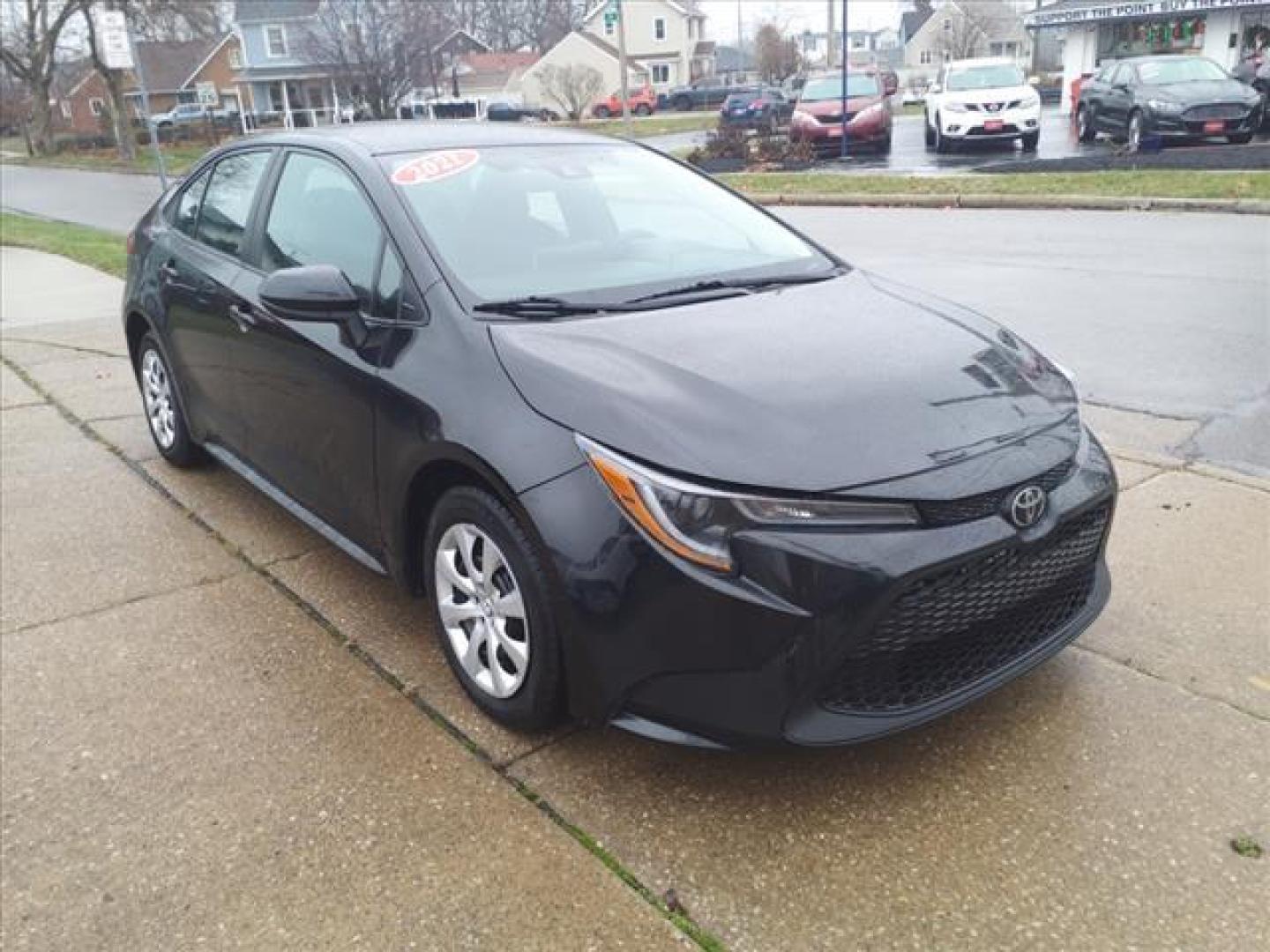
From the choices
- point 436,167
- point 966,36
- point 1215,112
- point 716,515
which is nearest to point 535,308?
point 436,167

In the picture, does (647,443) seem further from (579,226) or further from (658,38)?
(658,38)

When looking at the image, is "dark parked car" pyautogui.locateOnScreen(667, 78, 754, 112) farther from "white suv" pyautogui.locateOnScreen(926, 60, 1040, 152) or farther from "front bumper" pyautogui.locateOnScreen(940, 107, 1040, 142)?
"front bumper" pyautogui.locateOnScreen(940, 107, 1040, 142)

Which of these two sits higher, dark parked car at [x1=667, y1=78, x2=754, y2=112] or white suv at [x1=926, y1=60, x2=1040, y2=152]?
dark parked car at [x1=667, y1=78, x2=754, y2=112]

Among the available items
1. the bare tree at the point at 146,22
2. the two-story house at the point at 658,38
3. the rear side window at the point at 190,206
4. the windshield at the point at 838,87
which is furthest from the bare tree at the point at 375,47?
the rear side window at the point at 190,206

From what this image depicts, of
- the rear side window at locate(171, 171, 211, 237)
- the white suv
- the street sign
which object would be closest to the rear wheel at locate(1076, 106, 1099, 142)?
the white suv

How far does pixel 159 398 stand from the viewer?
17.3 ft

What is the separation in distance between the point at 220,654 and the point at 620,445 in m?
1.79

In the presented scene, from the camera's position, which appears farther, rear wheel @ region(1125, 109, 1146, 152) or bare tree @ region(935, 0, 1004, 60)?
bare tree @ region(935, 0, 1004, 60)

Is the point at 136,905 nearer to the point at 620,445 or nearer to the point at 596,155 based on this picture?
the point at 620,445

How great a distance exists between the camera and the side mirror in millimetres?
3258

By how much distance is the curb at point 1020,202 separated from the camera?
12.1 m

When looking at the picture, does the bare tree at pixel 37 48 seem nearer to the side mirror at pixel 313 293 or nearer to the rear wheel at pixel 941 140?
the rear wheel at pixel 941 140

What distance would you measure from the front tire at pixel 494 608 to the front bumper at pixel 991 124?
65.3 feet

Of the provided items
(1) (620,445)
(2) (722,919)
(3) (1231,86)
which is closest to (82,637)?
(1) (620,445)
